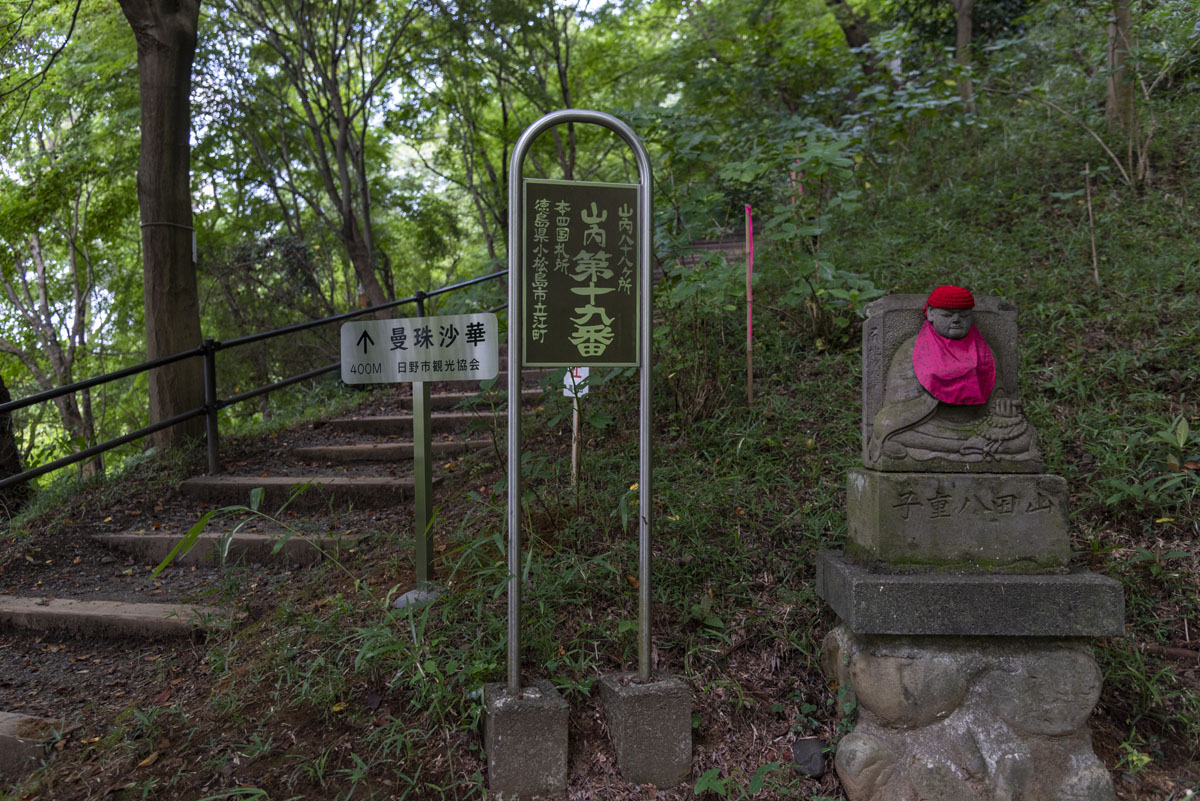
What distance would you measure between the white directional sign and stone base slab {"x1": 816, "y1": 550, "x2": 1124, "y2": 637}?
1597 millimetres

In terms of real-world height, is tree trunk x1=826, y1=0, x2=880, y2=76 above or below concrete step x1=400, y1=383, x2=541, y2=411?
above

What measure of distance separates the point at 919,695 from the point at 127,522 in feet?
15.0

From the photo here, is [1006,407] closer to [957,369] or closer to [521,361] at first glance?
[957,369]

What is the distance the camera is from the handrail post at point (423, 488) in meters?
3.00

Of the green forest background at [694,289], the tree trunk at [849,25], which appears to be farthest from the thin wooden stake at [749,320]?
the tree trunk at [849,25]

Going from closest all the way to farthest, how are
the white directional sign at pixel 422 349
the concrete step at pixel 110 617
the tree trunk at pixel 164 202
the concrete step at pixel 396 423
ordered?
the white directional sign at pixel 422 349 < the concrete step at pixel 110 617 < the tree trunk at pixel 164 202 < the concrete step at pixel 396 423

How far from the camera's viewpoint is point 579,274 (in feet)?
7.86

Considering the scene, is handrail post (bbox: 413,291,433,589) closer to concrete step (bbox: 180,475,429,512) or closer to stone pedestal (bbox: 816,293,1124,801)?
concrete step (bbox: 180,475,429,512)

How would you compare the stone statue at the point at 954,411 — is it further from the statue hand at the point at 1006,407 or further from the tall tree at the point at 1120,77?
the tall tree at the point at 1120,77

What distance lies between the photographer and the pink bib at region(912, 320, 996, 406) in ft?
8.12

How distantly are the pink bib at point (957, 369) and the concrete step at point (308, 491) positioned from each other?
2.98 meters

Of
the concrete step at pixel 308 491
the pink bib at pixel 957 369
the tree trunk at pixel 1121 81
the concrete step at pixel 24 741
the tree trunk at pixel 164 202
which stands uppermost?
the tree trunk at pixel 1121 81

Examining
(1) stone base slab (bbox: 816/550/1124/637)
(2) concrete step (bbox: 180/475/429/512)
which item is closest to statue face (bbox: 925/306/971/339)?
(1) stone base slab (bbox: 816/550/1124/637)

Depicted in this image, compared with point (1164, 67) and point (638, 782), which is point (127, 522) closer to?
point (638, 782)
